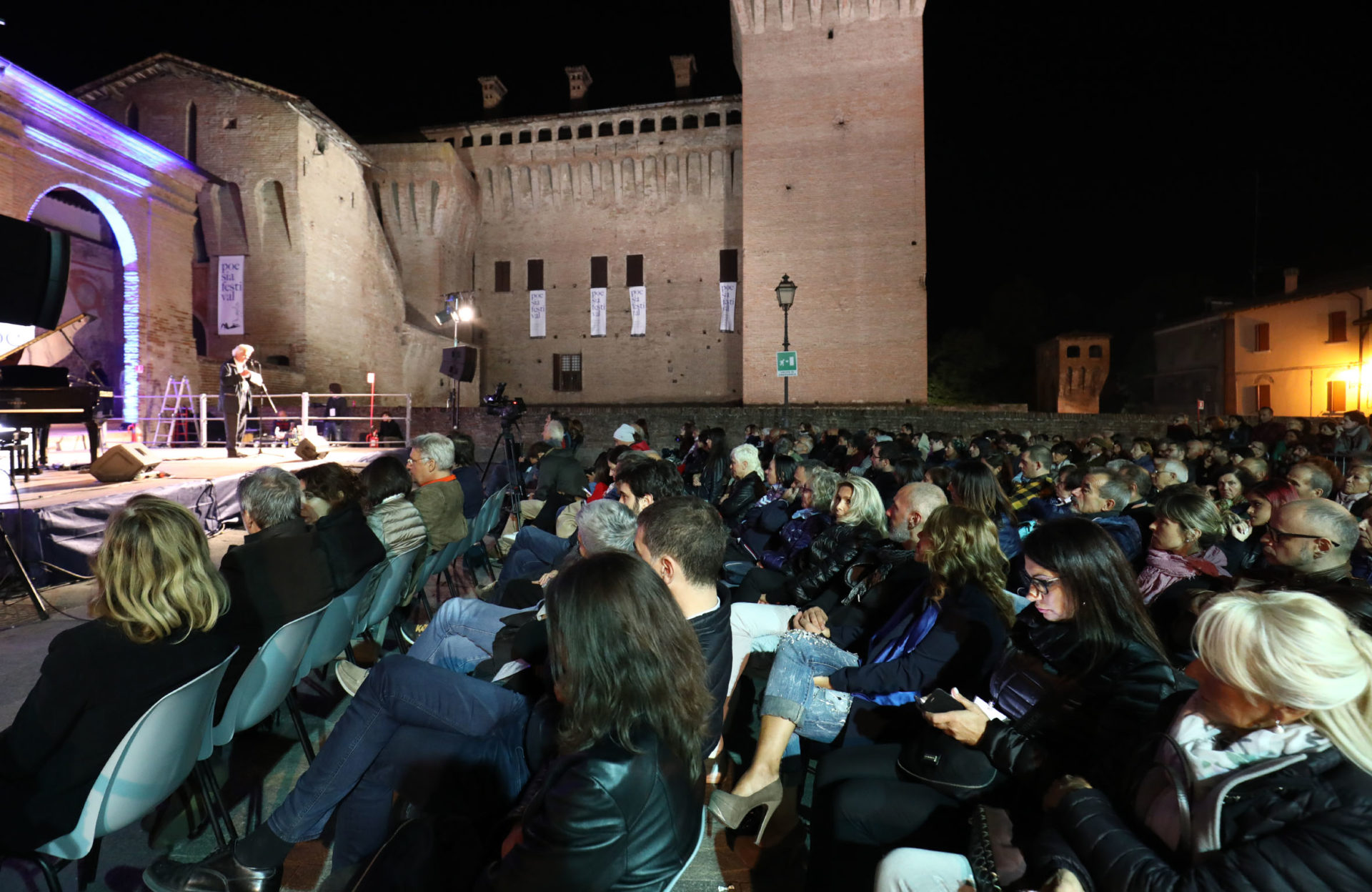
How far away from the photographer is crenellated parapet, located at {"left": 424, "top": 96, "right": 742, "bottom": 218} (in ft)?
75.2

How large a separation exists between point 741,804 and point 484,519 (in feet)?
10.8

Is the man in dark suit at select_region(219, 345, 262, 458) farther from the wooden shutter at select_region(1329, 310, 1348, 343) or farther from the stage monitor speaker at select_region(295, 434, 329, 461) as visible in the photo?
the wooden shutter at select_region(1329, 310, 1348, 343)

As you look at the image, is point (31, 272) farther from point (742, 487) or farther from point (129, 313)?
point (129, 313)

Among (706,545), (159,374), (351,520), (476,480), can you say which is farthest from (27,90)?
(706,545)

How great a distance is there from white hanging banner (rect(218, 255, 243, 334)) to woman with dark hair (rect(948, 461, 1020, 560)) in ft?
59.7

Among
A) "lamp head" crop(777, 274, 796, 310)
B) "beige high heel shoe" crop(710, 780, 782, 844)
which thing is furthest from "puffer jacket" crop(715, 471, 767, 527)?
"lamp head" crop(777, 274, 796, 310)

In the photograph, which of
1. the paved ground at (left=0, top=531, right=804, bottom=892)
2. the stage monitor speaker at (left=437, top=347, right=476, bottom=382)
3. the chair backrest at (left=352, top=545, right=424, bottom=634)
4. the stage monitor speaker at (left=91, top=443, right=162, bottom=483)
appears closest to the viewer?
the paved ground at (left=0, top=531, right=804, bottom=892)

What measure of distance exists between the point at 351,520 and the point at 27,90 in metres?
12.3

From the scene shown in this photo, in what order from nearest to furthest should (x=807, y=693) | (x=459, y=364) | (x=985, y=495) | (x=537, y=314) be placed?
(x=807, y=693) → (x=985, y=495) → (x=459, y=364) → (x=537, y=314)

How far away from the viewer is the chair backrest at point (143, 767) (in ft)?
5.20

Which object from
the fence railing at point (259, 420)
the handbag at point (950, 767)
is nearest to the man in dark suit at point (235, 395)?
the fence railing at point (259, 420)

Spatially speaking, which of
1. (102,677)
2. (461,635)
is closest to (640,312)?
(461,635)

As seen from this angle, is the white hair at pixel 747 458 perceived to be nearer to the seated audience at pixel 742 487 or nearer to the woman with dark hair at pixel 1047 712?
the seated audience at pixel 742 487

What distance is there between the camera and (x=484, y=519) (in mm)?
5027
